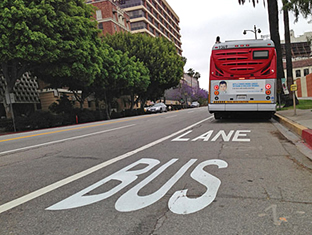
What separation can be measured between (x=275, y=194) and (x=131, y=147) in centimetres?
428

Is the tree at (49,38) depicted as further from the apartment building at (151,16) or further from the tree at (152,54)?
the apartment building at (151,16)

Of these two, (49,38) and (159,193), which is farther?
(49,38)

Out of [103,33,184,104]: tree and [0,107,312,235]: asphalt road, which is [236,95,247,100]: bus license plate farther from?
[103,33,184,104]: tree

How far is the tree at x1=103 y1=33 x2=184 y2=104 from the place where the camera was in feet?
123

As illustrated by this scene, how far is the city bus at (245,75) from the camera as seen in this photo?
12305 mm

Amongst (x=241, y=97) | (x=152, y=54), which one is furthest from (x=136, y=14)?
(x=241, y=97)

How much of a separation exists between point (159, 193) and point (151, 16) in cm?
7439

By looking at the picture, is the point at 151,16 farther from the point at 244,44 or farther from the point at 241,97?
the point at 241,97

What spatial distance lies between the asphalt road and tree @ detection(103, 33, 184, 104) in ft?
107

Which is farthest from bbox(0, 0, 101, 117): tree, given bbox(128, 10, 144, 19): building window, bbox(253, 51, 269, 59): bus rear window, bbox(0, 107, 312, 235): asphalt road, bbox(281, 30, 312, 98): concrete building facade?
bbox(128, 10, 144, 19): building window

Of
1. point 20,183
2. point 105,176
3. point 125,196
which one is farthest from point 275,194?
point 20,183

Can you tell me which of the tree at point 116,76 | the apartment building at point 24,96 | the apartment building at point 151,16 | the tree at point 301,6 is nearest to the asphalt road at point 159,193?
the tree at point 301,6

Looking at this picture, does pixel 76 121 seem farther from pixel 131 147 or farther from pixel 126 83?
pixel 131 147

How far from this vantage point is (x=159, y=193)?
11.7ft
